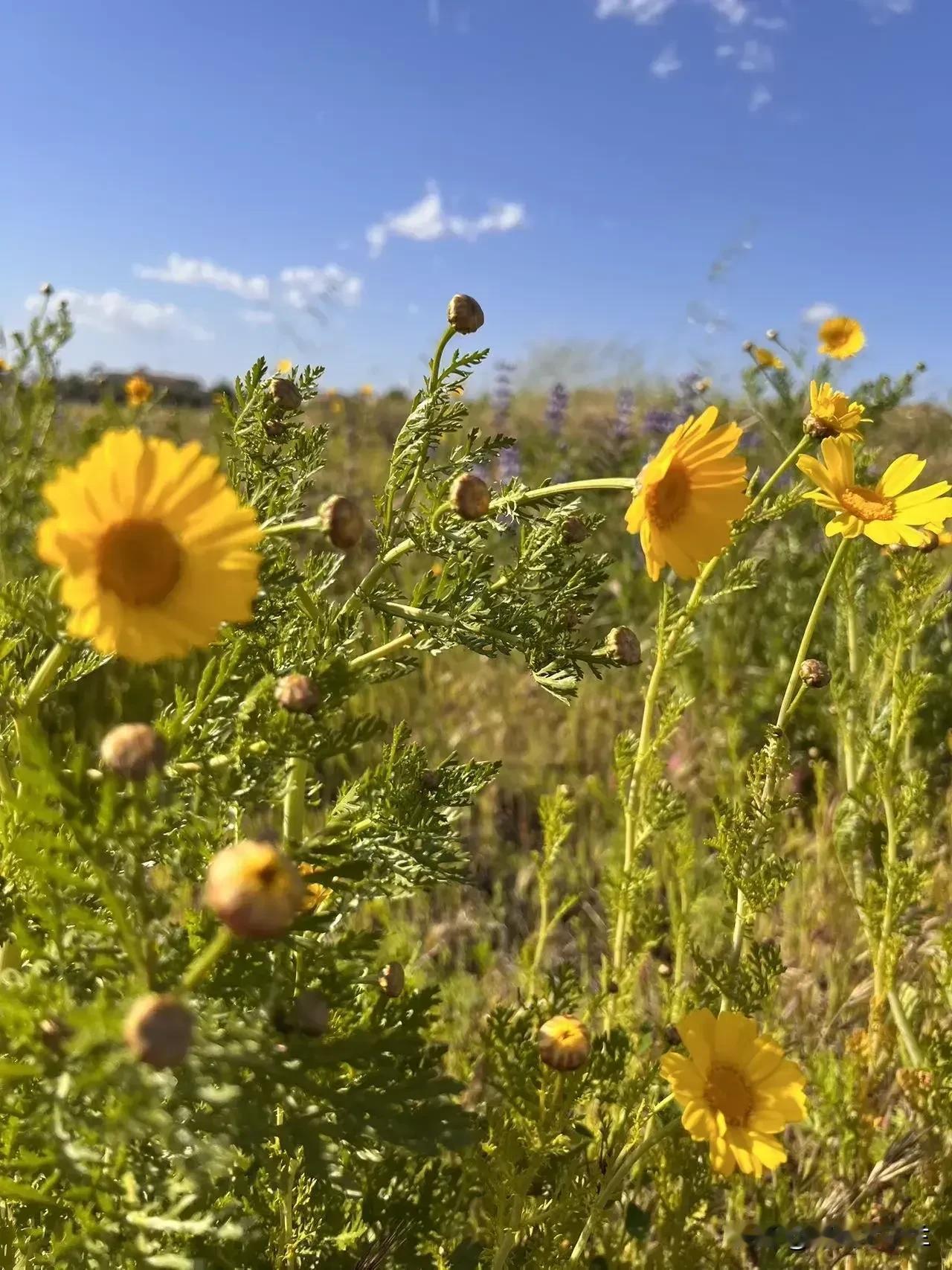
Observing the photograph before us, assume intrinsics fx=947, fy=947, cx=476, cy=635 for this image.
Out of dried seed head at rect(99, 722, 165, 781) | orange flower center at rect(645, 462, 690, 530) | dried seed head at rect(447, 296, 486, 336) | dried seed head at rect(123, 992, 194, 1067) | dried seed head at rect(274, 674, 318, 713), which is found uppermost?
dried seed head at rect(447, 296, 486, 336)

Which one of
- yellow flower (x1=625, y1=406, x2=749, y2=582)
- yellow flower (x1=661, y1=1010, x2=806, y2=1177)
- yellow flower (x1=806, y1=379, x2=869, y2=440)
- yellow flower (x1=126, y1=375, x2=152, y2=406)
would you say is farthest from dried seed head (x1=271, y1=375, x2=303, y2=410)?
yellow flower (x1=126, y1=375, x2=152, y2=406)

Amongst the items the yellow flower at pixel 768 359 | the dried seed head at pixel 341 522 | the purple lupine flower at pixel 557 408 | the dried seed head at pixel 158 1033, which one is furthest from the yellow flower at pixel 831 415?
the purple lupine flower at pixel 557 408

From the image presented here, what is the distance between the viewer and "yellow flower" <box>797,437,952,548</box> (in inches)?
52.8

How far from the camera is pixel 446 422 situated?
44.5 inches

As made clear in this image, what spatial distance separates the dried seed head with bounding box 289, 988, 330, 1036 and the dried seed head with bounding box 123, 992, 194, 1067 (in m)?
0.12

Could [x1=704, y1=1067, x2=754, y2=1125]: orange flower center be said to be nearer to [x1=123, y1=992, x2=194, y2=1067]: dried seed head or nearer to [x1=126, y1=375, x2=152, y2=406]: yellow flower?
[x1=123, y1=992, x2=194, y2=1067]: dried seed head

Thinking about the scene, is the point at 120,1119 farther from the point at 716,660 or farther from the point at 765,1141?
the point at 716,660

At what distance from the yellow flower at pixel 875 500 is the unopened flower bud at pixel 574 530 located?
1.32 ft

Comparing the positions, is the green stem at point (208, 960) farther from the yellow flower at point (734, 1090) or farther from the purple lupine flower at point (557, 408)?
the purple lupine flower at point (557, 408)

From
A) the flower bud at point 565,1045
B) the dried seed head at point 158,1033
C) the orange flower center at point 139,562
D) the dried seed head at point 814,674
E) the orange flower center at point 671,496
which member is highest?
the orange flower center at point 671,496

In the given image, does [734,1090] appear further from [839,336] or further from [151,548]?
[839,336]

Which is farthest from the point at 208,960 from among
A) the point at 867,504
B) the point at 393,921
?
the point at 393,921

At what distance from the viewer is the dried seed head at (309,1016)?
0.74 metres

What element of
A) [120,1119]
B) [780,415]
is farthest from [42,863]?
[780,415]
